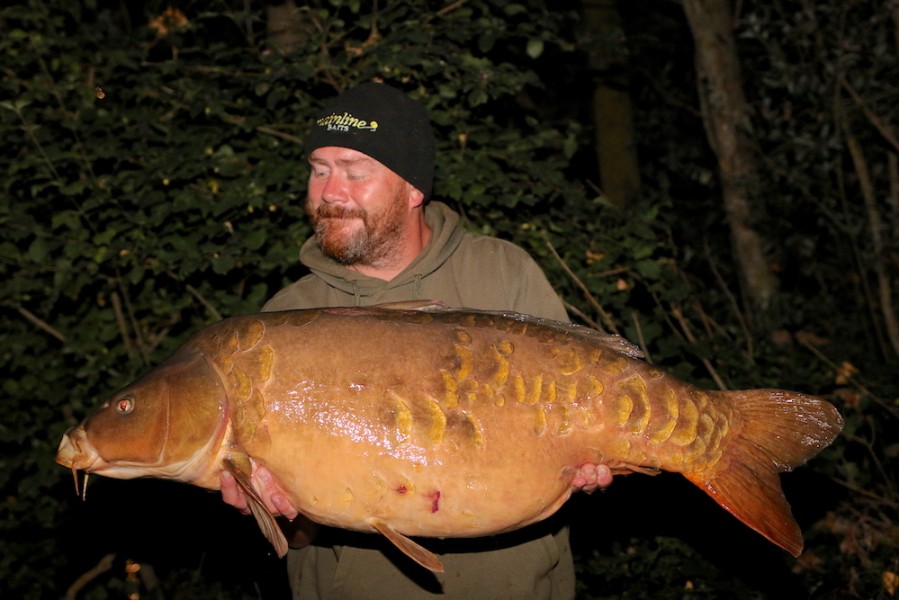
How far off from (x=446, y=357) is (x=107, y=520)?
8.65ft

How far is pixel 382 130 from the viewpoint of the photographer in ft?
8.31

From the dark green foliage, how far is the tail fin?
129 centimetres

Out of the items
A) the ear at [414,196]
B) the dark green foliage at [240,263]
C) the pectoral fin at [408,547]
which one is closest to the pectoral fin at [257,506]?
the pectoral fin at [408,547]

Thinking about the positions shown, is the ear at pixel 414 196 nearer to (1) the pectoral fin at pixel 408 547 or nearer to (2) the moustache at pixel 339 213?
(2) the moustache at pixel 339 213

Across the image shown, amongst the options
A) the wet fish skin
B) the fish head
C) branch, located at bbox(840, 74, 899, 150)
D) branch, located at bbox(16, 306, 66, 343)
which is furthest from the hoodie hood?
branch, located at bbox(840, 74, 899, 150)

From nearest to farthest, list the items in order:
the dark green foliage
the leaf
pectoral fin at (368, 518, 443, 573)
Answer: pectoral fin at (368, 518, 443, 573), the dark green foliage, the leaf

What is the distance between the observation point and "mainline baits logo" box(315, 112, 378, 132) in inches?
99.0

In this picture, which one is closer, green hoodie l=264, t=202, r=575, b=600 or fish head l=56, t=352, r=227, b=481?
fish head l=56, t=352, r=227, b=481

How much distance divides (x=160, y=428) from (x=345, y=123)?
1050 millimetres

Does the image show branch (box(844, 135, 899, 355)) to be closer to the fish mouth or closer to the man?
the man

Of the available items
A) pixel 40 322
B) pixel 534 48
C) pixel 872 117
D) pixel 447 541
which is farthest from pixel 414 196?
pixel 872 117

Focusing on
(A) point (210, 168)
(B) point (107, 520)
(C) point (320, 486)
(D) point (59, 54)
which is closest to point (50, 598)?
(B) point (107, 520)

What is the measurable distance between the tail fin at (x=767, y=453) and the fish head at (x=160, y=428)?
1.17 metres

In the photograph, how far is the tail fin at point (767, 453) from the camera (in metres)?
2.05
